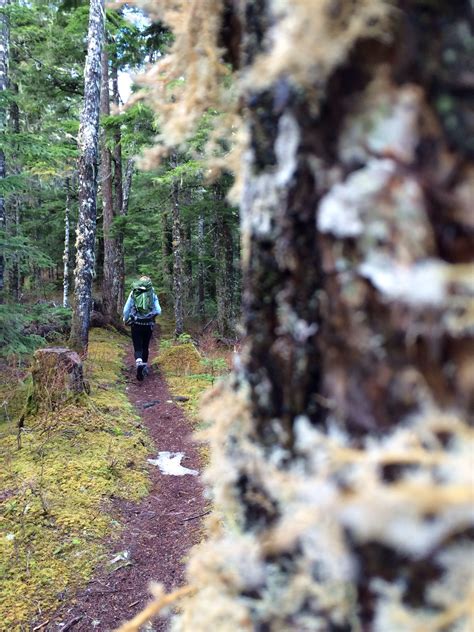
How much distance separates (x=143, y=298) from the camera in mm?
9484

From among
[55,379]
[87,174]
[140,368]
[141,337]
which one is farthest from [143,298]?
[55,379]

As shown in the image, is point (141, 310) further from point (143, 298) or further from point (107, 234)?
point (107, 234)

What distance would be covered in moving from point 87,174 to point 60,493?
7.52 meters

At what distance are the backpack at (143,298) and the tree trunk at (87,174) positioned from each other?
1310mm

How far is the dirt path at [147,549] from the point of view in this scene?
10.2ft

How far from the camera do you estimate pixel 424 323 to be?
0.63m

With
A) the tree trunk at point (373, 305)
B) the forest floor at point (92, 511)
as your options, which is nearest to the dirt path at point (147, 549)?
the forest floor at point (92, 511)

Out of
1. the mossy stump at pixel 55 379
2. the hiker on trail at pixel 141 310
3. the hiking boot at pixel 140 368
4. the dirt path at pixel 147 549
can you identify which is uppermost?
the hiker on trail at pixel 141 310

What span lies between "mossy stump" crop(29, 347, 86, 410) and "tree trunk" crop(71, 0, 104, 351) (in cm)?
304

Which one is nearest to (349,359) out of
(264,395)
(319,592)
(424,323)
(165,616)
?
(424,323)

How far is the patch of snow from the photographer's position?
5578 millimetres

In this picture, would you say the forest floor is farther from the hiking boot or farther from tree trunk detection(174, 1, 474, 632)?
tree trunk detection(174, 1, 474, 632)

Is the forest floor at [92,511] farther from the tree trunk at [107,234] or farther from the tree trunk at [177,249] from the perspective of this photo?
the tree trunk at [107,234]

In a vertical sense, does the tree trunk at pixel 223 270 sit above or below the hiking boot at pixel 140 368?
above
